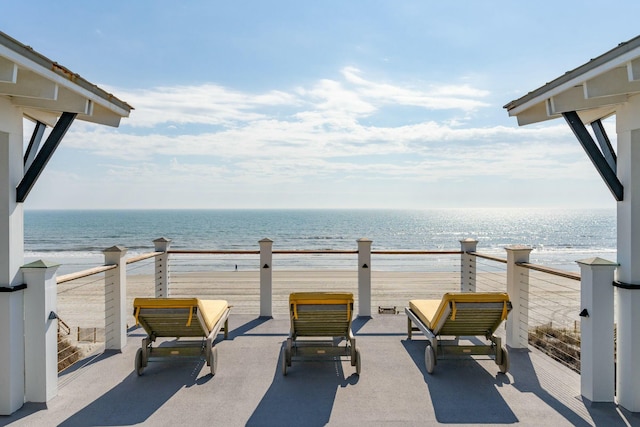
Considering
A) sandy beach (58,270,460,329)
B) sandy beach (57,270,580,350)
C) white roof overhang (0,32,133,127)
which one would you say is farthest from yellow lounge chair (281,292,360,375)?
sandy beach (58,270,460,329)

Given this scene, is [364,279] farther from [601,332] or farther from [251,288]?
[251,288]

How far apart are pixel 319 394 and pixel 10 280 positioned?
2591 millimetres

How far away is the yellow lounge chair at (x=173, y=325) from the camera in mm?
3555

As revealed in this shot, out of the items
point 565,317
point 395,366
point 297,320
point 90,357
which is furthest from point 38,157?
point 565,317

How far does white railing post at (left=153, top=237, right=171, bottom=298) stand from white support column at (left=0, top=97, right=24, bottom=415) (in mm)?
2592

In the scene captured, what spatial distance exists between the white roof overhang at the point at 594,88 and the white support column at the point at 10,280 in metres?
4.36

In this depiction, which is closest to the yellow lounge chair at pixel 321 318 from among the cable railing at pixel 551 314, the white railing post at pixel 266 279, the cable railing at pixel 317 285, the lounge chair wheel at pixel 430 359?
the lounge chair wheel at pixel 430 359

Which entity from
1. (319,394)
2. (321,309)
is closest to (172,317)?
(321,309)

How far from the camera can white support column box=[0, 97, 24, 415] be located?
9.86 feet

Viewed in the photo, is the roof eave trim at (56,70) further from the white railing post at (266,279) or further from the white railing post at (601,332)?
the white railing post at (601,332)

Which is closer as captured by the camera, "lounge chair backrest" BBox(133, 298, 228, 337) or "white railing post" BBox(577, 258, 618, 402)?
"white railing post" BBox(577, 258, 618, 402)

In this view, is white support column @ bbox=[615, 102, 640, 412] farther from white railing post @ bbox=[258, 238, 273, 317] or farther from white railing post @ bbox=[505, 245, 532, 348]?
white railing post @ bbox=[258, 238, 273, 317]

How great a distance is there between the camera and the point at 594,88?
3.00 m

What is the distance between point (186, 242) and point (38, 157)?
1519 inches
